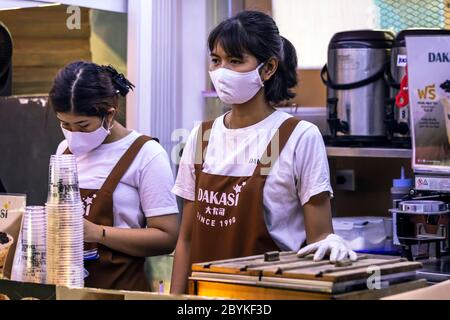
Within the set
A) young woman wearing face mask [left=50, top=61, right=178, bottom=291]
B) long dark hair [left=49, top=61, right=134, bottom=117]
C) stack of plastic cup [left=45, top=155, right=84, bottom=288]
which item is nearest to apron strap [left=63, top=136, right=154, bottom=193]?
young woman wearing face mask [left=50, top=61, right=178, bottom=291]

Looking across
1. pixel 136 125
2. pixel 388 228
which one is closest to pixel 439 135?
pixel 388 228

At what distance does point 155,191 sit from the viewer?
2.38m

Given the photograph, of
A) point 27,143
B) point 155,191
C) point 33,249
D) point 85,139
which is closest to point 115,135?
point 85,139

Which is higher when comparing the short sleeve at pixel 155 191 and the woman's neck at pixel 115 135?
the woman's neck at pixel 115 135

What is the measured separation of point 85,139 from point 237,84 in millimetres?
495

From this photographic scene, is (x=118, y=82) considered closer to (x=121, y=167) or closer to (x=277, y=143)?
(x=121, y=167)

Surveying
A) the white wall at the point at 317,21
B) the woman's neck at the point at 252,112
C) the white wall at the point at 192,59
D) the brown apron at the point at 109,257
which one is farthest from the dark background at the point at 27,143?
the woman's neck at the point at 252,112

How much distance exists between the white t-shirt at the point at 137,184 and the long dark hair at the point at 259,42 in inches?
14.5

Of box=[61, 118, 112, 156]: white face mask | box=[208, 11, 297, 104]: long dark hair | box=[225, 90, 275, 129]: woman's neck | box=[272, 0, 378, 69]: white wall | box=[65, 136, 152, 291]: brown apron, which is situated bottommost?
box=[65, 136, 152, 291]: brown apron

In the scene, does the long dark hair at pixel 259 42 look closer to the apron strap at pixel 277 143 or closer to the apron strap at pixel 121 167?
the apron strap at pixel 277 143

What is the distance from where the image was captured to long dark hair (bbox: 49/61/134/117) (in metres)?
2.39

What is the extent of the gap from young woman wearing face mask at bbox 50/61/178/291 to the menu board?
0.99m

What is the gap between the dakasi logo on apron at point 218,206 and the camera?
7.16ft

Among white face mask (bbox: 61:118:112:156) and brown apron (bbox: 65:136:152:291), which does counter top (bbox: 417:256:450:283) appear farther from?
white face mask (bbox: 61:118:112:156)
